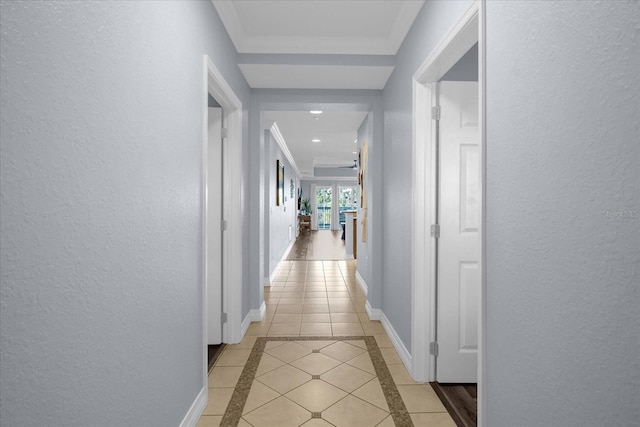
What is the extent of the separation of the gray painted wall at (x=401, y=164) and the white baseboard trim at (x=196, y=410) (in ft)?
4.64

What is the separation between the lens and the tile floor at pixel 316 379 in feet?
6.72

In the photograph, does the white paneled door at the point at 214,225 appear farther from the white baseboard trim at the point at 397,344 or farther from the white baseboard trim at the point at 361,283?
the white baseboard trim at the point at 361,283

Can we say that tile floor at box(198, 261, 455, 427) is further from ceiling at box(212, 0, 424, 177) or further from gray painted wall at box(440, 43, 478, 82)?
ceiling at box(212, 0, 424, 177)

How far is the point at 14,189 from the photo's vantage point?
2.55ft

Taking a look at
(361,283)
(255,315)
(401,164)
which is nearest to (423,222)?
(401,164)

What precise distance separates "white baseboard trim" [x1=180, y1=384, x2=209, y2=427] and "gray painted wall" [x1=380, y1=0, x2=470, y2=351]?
1.41m

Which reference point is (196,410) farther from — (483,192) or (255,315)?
(483,192)

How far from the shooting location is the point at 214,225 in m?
3.04

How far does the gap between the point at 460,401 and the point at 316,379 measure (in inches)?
36.2

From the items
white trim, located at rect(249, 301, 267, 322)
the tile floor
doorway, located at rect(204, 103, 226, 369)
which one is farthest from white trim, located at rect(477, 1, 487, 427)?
white trim, located at rect(249, 301, 267, 322)

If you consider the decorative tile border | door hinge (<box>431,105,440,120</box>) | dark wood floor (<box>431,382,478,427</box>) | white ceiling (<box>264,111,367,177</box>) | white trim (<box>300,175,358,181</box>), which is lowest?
the decorative tile border

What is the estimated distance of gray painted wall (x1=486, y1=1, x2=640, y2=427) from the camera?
805 millimetres

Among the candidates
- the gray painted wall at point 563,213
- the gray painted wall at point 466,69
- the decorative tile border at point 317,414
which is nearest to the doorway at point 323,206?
the decorative tile border at point 317,414

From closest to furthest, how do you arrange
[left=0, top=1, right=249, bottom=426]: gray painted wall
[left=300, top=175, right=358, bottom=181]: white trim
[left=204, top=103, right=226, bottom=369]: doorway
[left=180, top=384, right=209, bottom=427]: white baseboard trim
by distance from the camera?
[left=0, top=1, right=249, bottom=426]: gray painted wall < [left=180, top=384, right=209, bottom=427]: white baseboard trim < [left=204, top=103, right=226, bottom=369]: doorway < [left=300, top=175, right=358, bottom=181]: white trim
